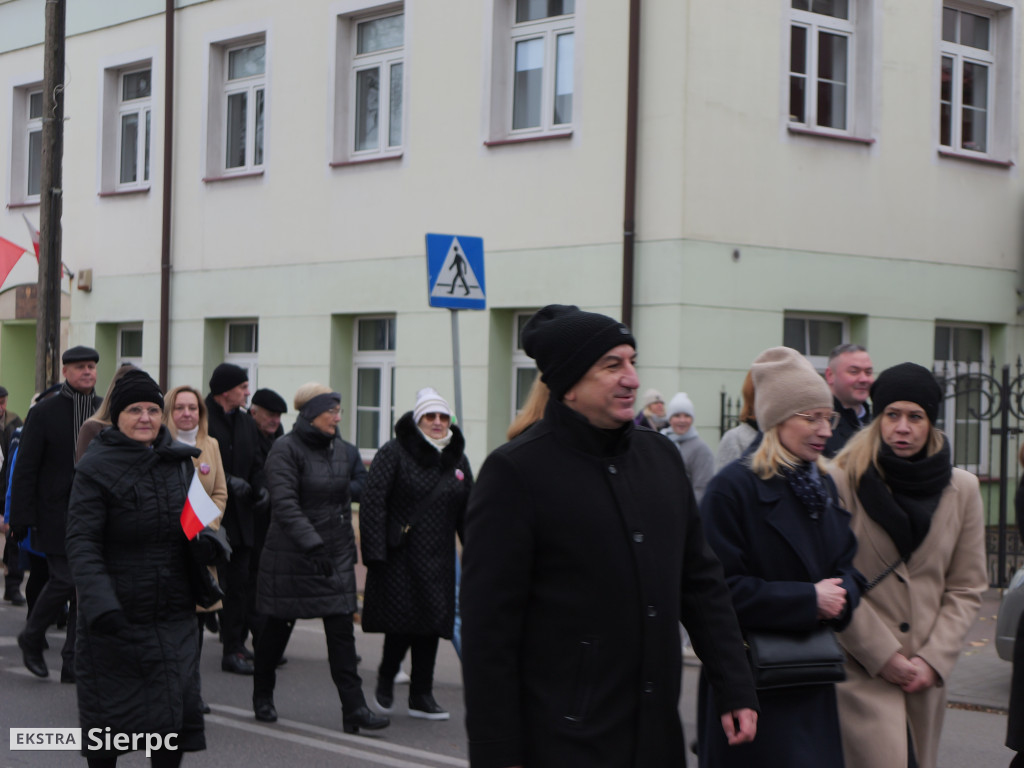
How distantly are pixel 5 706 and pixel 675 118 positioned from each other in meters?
8.10

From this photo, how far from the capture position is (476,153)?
15219mm

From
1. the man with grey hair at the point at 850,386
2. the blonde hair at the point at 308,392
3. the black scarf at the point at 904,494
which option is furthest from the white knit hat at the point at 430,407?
the black scarf at the point at 904,494

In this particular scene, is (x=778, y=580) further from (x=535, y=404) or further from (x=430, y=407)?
(x=430, y=407)

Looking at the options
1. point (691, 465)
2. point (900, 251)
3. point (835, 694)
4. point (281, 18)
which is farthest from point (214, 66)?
point (835, 694)

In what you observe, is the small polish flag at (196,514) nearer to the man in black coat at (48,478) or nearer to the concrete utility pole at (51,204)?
the man in black coat at (48,478)

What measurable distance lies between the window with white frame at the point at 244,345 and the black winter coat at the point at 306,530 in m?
9.79

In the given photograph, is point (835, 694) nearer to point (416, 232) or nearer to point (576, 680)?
point (576, 680)

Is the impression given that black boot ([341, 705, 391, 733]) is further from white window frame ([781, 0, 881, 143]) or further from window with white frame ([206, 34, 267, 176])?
window with white frame ([206, 34, 267, 176])

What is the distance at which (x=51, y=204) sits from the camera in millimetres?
15125

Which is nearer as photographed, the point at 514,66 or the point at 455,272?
the point at 455,272

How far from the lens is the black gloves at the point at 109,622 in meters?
5.49

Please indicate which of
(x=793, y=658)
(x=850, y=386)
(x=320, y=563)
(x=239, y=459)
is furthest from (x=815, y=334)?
(x=793, y=658)

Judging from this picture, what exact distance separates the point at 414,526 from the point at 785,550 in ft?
12.2

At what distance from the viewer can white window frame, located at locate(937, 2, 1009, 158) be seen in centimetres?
1567
